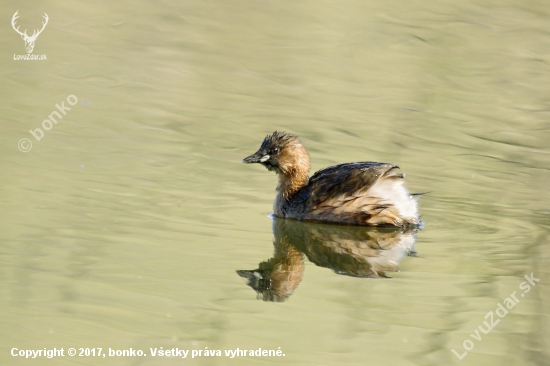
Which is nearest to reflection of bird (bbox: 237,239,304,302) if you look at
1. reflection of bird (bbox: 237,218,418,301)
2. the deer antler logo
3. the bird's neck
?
reflection of bird (bbox: 237,218,418,301)

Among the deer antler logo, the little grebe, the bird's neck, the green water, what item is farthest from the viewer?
the deer antler logo

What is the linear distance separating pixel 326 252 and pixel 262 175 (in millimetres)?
2279

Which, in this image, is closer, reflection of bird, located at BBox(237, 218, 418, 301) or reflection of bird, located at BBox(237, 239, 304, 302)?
reflection of bird, located at BBox(237, 239, 304, 302)

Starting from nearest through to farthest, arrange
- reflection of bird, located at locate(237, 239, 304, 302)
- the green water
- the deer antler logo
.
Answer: the green water < reflection of bird, located at locate(237, 239, 304, 302) < the deer antler logo

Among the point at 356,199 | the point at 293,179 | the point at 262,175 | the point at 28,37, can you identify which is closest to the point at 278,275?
Answer: the point at 356,199

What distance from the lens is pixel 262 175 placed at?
9.55 metres

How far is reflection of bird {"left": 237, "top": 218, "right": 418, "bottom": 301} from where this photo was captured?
21.6ft

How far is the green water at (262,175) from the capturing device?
5.68 meters

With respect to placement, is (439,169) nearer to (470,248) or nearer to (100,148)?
(470,248)

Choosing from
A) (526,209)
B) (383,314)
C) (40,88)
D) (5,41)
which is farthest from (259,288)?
(5,41)

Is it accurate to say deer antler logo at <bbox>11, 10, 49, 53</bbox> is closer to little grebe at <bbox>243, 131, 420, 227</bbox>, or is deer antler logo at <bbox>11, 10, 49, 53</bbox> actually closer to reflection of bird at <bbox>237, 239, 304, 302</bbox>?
little grebe at <bbox>243, 131, 420, 227</bbox>

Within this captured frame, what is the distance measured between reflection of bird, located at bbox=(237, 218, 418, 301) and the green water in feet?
0.10

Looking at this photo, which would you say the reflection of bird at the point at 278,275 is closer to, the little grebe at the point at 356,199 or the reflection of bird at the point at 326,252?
the reflection of bird at the point at 326,252

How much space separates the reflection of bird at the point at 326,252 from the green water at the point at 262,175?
30 mm
